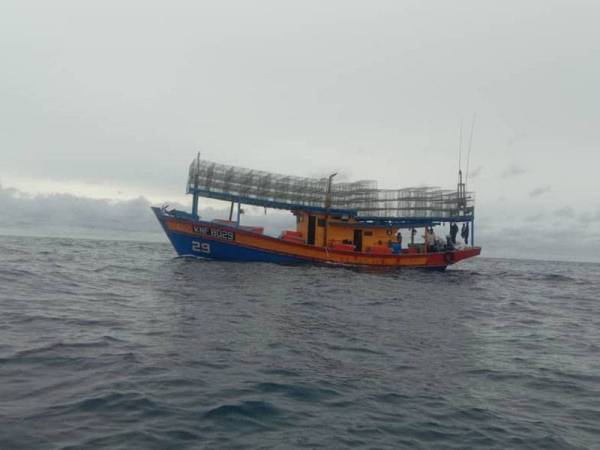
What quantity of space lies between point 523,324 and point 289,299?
7.44 m

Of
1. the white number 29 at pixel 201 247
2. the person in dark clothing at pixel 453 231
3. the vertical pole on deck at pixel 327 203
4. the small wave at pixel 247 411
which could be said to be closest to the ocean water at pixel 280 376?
the small wave at pixel 247 411

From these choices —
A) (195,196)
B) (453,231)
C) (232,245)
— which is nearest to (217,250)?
(232,245)

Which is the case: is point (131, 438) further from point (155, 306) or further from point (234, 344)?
point (155, 306)

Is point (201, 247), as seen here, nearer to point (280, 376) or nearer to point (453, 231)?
point (453, 231)

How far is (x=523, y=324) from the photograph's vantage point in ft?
44.7

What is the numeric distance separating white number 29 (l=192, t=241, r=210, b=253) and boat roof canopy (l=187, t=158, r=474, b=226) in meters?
3.69

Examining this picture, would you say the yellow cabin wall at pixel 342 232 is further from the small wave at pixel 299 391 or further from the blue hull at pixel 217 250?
the small wave at pixel 299 391

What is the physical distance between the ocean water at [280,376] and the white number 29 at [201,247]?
55.5ft

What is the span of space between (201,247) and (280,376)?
25514 mm

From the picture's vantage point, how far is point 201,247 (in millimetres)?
31578

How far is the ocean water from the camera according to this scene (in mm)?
5031

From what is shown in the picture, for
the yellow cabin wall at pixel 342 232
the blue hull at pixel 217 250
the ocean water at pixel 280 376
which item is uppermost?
the yellow cabin wall at pixel 342 232

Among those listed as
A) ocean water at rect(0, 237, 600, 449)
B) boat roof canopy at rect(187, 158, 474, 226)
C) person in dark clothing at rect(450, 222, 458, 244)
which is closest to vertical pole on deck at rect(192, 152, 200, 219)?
boat roof canopy at rect(187, 158, 474, 226)

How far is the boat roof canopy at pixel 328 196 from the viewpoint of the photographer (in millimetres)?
32688
